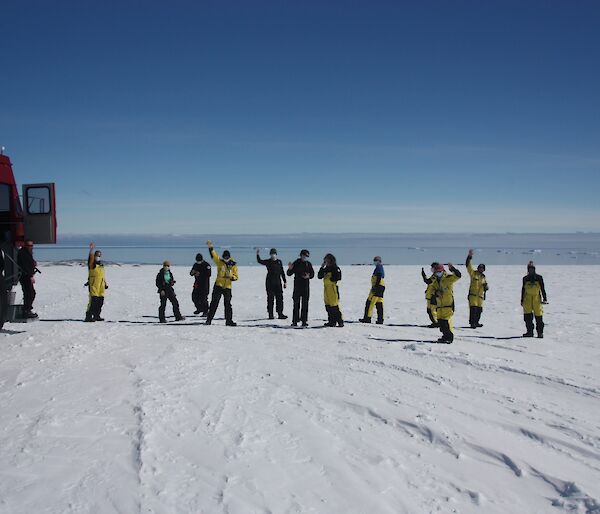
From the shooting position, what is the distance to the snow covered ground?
3918 mm

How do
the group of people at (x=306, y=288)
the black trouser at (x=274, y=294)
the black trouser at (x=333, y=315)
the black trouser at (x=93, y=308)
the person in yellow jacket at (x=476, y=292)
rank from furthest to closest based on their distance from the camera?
the black trouser at (x=274, y=294)
the person in yellow jacket at (x=476, y=292)
the black trouser at (x=93, y=308)
the black trouser at (x=333, y=315)
the group of people at (x=306, y=288)

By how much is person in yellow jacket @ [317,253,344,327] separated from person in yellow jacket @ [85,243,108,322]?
5.22 meters

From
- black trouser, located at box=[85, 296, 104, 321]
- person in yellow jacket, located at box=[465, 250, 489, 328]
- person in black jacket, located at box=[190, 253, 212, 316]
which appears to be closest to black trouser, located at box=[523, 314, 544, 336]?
person in yellow jacket, located at box=[465, 250, 489, 328]

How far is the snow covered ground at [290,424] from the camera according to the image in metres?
3.92

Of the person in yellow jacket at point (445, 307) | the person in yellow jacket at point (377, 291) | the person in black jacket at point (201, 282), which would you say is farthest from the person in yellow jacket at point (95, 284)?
the person in yellow jacket at point (445, 307)

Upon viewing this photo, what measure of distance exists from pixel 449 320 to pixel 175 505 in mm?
7145

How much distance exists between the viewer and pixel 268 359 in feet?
25.6

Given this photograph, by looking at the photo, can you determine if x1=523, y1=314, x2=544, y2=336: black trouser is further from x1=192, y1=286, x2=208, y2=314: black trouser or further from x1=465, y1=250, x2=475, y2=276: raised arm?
x1=192, y1=286, x2=208, y2=314: black trouser

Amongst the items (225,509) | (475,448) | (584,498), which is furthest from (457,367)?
(225,509)

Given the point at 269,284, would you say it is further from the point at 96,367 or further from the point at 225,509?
the point at 225,509

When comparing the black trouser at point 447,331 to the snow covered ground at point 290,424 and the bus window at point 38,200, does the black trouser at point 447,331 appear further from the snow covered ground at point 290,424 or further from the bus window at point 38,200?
the bus window at point 38,200

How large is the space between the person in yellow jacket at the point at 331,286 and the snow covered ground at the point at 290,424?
4.78ft

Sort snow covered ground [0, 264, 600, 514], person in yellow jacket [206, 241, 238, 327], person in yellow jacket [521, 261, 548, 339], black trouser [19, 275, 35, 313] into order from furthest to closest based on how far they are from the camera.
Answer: person in yellow jacket [206, 241, 238, 327]
person in yellow jacket [521, 261, 548, 339]
black trouser [19, 275, 35, 313]
snow covered ground [0, 264, 600, 514]

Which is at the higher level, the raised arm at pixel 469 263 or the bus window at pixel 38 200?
the bus window at pixel 38 200
